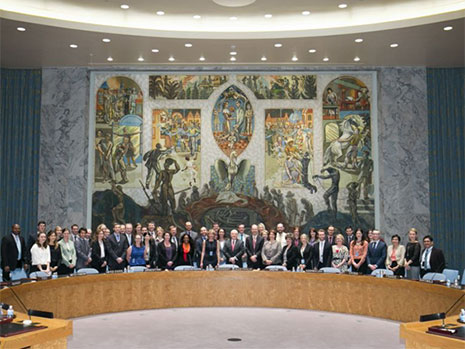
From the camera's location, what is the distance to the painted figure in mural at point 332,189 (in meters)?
14.9

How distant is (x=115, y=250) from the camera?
11.1m

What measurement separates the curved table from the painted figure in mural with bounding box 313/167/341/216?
185 inches

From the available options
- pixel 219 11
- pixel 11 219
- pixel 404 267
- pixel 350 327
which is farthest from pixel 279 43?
pixel 11 219

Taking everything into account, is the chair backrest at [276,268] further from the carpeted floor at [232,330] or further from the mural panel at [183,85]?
the mural panel at [183,85]

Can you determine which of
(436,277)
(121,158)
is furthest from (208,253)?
(121,158)

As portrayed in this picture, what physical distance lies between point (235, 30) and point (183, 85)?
9.00 feet

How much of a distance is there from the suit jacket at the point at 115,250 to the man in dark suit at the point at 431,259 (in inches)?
245

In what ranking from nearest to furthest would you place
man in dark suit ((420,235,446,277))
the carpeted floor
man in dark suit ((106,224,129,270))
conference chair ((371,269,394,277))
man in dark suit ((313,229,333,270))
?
the carpeted floor < conference chair ((371,269,394,277)) < man in dark suit ((420,235,446,277)) < man in dark suit ((106,224,129,270)) < man in dark suit ((313,229,333,270))

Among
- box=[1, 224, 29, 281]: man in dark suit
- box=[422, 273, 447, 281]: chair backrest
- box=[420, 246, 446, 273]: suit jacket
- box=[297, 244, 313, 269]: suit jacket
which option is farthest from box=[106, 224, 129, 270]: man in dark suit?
box=[420, 246, 446, 273]: suit jacket

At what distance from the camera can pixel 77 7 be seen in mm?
12312

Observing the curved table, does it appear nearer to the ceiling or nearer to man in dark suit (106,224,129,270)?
man in dark suit (106,224,129,270)

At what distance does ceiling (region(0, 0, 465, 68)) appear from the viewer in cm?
1188

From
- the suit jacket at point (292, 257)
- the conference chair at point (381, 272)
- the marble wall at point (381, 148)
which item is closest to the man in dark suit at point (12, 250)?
the marble wall at point (381, 148)

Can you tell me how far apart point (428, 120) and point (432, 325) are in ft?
35.6
